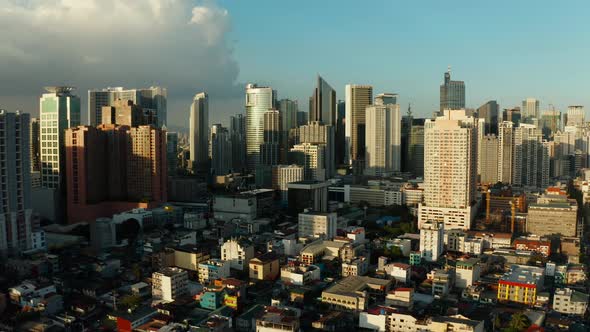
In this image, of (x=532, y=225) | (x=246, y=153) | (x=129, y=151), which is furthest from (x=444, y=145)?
(x=246, y=153)

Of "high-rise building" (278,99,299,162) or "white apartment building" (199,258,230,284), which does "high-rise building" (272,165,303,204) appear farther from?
"white apartment building" (199,258,230,284)

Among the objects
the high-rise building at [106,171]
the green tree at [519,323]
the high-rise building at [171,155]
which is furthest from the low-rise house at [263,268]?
the high-rise building at [171,155]

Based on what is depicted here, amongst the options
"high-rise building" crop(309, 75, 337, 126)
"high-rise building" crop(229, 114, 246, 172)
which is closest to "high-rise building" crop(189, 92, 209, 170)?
"high-rise building" crop(229, 114, 246, 172)

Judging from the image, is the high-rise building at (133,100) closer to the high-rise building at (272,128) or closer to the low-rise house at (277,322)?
the high-rise building at (272,128)

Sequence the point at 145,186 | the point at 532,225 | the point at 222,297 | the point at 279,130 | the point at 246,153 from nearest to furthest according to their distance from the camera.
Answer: the point at 222,297 → the point at 532,225 → the point at 145,186 → the point at 279,130 → the point at 246,153

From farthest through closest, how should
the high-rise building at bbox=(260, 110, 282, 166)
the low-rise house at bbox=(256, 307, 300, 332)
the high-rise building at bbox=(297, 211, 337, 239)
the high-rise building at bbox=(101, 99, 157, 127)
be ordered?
1. the high-rise building at bbox=(260, 110, 282, 166)
2. the high-rise building at bbox=(101, 99, 157, 127)
3. the high-rise building at bbox=(297, 211, 337, 239)
4. the low-rise house at bbox=(256, 307, 300, 332)

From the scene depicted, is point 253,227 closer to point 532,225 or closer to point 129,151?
point 129,151

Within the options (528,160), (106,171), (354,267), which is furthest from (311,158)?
→ (354,267)
